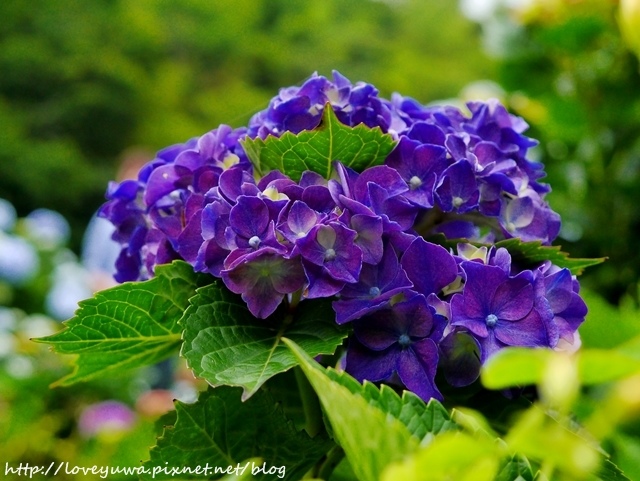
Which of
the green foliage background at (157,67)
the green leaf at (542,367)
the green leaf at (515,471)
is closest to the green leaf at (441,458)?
the green leaf at (542,367)

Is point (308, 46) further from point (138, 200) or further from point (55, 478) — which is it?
point (138, 200)

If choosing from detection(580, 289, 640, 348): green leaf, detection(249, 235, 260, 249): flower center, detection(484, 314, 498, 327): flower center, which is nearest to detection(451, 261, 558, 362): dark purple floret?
detection(484, 314, 498, 327): flower center

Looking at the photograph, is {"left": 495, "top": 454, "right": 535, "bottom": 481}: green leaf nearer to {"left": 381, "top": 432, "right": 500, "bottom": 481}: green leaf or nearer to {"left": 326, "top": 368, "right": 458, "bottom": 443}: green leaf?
{"left": 326, "top": 368, "right": 458, "bottom": 443}: green leaf

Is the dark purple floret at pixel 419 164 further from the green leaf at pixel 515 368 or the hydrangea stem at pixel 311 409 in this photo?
the green leaf at pixel 515 368

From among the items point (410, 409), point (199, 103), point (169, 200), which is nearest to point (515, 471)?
point (410, 409)

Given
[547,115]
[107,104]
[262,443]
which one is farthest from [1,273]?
[107,104]

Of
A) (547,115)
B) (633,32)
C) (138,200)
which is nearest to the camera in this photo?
(633,32)
